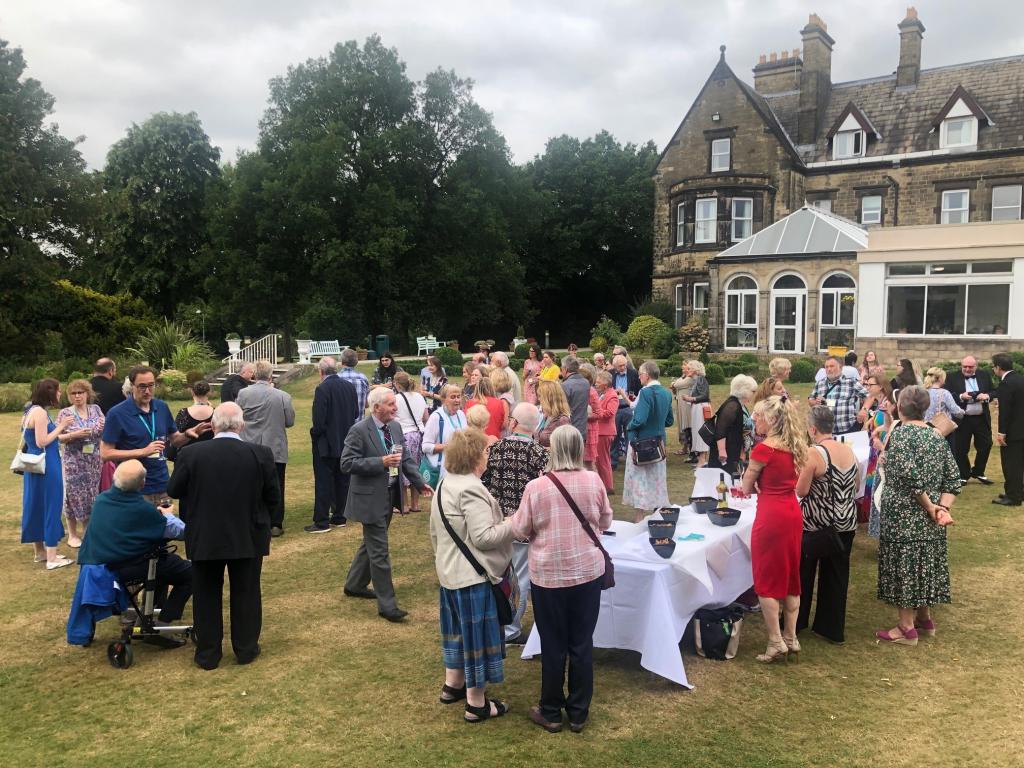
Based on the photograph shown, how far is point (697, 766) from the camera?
13.5 ft

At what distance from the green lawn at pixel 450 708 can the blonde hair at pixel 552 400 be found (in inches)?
74.9

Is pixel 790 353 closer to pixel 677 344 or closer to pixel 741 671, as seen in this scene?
pixel 677 344

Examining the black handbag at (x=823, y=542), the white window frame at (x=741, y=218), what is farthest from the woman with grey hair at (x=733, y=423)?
the white window frame at (x=741, y=218)

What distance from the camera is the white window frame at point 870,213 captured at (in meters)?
33.3

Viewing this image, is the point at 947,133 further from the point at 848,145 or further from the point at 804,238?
the point at 804,238

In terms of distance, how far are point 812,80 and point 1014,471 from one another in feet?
96.8

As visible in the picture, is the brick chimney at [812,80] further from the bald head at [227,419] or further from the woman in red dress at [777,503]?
the bald head at [227,419]

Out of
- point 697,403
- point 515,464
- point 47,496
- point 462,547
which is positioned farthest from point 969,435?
point 47,496

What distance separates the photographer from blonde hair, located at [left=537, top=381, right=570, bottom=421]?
6523mm

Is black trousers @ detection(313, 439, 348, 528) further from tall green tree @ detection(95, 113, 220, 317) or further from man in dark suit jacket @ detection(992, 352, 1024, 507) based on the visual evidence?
tall green tree @ detection(95, 113, 220, 317)

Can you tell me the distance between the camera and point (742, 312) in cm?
2898

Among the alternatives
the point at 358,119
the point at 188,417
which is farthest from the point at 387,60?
the point at 188,417

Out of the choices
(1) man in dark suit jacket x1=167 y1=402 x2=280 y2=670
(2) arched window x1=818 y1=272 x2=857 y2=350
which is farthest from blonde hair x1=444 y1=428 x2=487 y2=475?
(2) arched window x1=818 y1=272 x2=857 y2=350

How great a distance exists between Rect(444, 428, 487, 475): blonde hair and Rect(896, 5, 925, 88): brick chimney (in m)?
36.5
